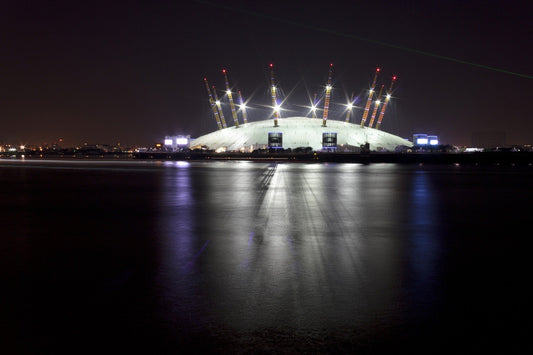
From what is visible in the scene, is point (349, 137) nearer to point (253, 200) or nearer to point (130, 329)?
point (253, 200)

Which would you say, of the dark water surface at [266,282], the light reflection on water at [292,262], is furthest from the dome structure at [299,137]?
the dark water surface at [266,282]

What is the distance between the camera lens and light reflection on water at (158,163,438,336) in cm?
496

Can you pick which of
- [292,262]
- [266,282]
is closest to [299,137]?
[292,262]

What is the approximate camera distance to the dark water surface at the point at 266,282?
4.30 m

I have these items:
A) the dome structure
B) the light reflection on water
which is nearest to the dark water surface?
the light reflection on water

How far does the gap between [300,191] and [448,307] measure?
14.7 meters

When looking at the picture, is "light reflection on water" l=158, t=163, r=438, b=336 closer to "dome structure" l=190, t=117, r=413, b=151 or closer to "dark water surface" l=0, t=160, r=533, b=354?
"dark water surface" l=0, t=160, r=533, b=354

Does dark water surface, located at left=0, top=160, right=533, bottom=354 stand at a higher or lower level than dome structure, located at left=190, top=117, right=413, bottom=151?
lower

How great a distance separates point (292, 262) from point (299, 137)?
108m

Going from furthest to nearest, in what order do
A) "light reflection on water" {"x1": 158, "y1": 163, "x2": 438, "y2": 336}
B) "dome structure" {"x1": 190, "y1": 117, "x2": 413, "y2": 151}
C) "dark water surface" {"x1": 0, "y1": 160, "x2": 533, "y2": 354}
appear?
1. "dome structure" {"x1": 190, "y1": 117, "x2": 413, "y2": 151}
2. "light reflection on water" {"x1": 158, "y1": 163, "x2": 438, "y2": 336}
3. "dark water surface" {"x1": 0, "y1": 160, "x2": 533, "y2": 354}

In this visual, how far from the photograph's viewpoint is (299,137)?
11456 centimetres

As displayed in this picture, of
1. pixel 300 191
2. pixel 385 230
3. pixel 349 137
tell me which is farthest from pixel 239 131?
pixel 385 230

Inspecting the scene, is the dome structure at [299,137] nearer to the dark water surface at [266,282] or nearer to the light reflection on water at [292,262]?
the light reflection on water at [292,262]

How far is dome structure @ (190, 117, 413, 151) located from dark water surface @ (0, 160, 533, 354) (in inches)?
3735
